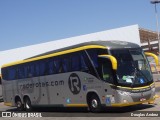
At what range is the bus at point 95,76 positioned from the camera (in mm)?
14016

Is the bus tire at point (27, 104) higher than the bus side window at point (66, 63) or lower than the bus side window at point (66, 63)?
lower

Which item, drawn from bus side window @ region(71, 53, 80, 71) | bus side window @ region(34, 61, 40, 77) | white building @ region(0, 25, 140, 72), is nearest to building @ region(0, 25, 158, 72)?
white building @ region(0, 25, 140, 72)

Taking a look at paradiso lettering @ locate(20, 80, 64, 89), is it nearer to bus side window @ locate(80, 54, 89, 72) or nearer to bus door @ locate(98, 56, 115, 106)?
bus side window @ locate(80, 54, 89, 72)

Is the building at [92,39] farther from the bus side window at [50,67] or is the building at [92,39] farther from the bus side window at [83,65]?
the bus side window at [83,65]

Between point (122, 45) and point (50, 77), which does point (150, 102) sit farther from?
point (50, 77)

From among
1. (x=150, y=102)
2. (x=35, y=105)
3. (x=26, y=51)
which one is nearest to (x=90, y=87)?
(x=150, y=102)

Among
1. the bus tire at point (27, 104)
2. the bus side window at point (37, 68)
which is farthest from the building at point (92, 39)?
the bus side window at point (37, 68)

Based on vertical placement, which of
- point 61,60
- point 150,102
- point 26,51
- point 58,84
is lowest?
point 150,102

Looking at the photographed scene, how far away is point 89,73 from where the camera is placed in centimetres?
1516

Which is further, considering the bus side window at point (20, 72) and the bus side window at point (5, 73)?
the bus side window at point (5, 73)

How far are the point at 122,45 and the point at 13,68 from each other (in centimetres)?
940

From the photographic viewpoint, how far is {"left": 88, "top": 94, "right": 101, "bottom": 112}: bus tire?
14955 millimetres

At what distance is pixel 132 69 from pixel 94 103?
7.69ft

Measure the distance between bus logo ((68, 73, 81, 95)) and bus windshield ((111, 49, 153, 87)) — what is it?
2513 mm
